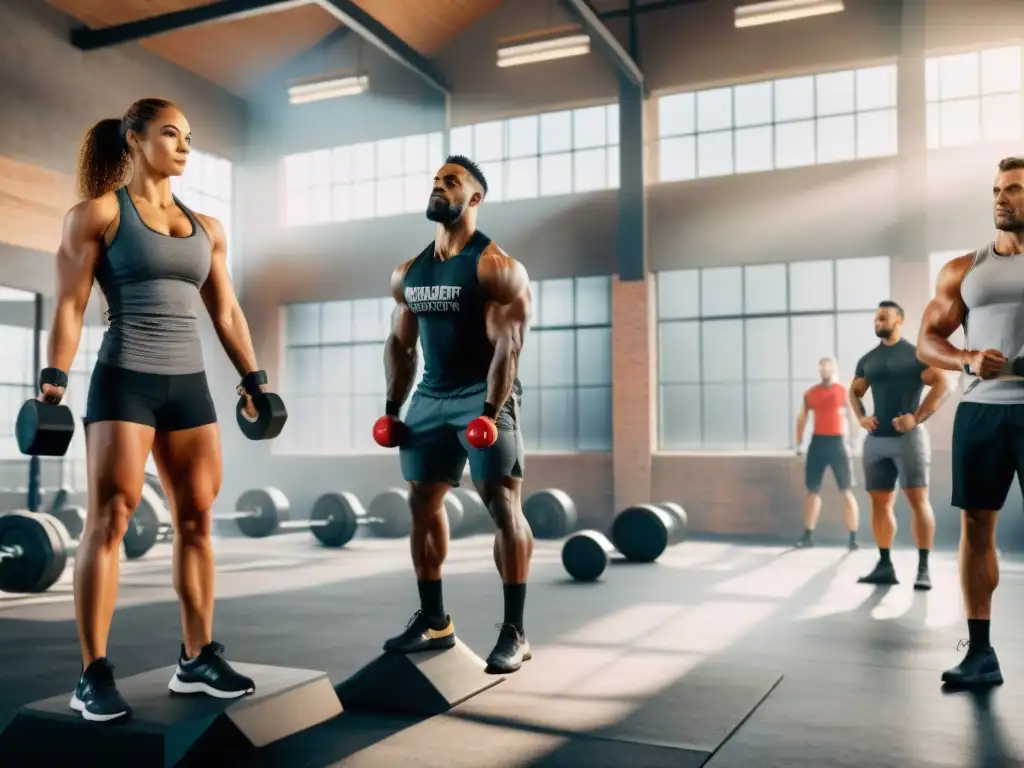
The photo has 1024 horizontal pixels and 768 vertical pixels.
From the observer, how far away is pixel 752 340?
27.0ft

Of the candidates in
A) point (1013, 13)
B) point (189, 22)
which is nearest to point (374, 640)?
point (189, 22)

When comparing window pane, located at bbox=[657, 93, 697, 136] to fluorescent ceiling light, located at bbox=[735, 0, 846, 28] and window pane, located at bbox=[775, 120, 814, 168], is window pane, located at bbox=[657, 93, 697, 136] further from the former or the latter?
fluorescent ceiling light, located at bbox=[735, 0, 846, 28]

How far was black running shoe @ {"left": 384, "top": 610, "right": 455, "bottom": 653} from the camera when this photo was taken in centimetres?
276

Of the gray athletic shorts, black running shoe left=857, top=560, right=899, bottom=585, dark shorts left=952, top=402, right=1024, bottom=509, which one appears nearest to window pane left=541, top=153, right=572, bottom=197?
the gray athletic shorts

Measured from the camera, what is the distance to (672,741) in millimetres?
2309

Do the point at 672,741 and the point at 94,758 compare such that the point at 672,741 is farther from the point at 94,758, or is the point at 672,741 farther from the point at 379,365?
the point at 379,365

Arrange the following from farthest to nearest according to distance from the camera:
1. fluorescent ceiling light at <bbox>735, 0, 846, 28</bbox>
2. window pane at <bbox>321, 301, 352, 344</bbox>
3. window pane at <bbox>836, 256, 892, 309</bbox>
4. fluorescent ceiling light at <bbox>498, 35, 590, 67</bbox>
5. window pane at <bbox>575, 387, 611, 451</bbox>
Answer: window pane at <bbox>321, 301, 352, 344</bbox> < window pane at <bbox>575, 387, 611, 451</bbox> < window pane at <bbox>836, 256, 892, 309</bbox> < fluorescent ceiling light at <bbox>498, 35, 590, 67</bbox> < fluorescent ceiling light at <bbox>735, 0, 846, 28</bbox>

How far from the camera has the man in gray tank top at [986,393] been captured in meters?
2.67

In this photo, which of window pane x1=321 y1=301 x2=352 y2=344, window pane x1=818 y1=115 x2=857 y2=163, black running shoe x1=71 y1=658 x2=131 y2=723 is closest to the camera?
black running shoe x1=71 y1=658 x2=131 y2=723

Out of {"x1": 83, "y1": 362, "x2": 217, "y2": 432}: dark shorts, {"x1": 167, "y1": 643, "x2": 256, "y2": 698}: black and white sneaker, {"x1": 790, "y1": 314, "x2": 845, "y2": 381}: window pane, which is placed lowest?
{"x1": 167, "y1": 643, "x2": 256, "y2": 698}: black and white sneaker

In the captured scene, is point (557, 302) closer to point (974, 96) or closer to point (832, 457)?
point (832, 457)

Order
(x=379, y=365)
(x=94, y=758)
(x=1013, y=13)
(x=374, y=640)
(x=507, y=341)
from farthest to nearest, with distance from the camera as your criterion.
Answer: (x=379, y=365)
(x=1013, y=13)
(x=374, y=640)
(x=507, y=341)
(x=94, y=758)

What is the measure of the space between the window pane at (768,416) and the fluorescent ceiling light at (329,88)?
4.36 metres

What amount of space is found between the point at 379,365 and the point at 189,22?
3603 millimetres
